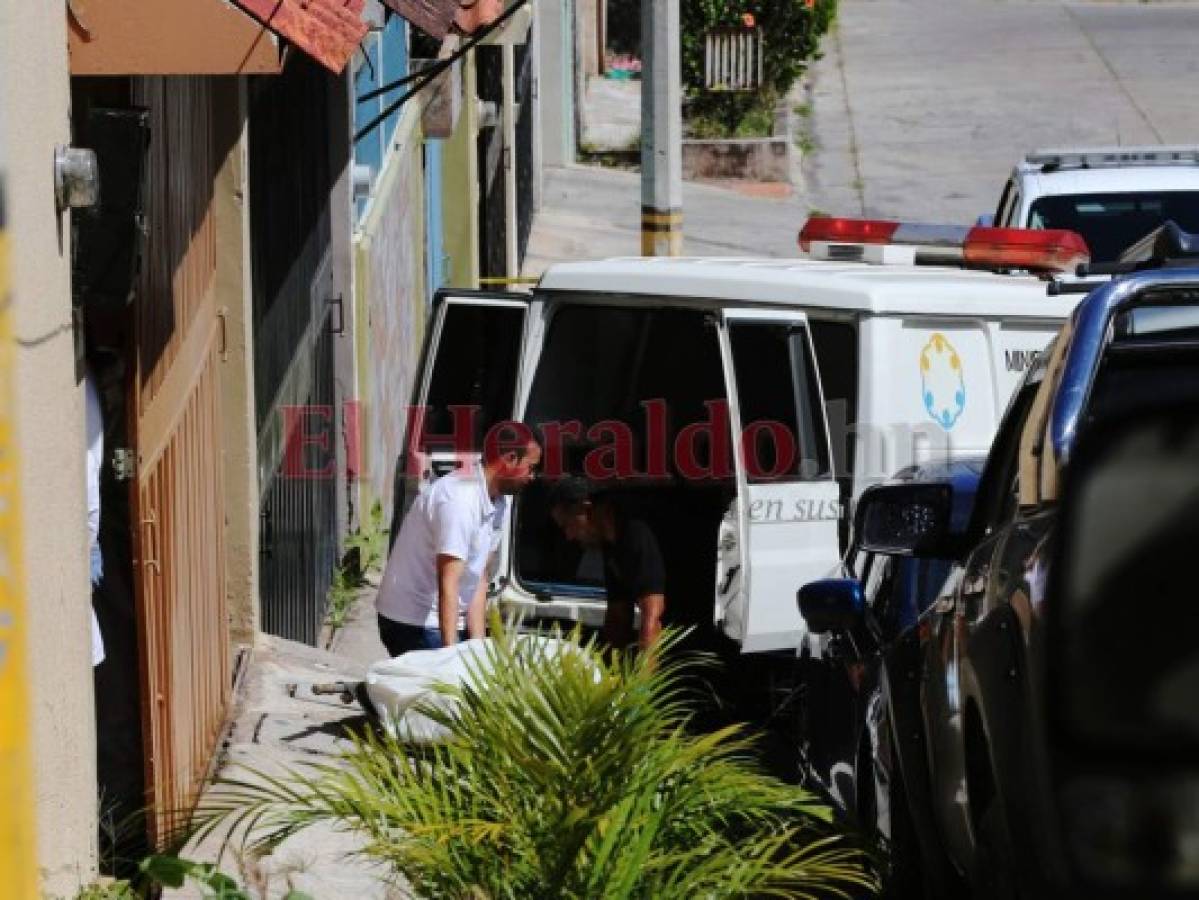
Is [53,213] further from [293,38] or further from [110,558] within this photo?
[110,558]

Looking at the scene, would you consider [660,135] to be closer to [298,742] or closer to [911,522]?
[298,742]

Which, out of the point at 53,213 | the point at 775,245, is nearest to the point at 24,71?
the point at 53,213

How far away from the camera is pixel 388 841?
5422 millimetres

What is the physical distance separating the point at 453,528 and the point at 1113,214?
6.15 m

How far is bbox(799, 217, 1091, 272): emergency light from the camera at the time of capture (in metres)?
11.3

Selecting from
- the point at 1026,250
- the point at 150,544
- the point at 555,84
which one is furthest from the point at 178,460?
the point at 555,84

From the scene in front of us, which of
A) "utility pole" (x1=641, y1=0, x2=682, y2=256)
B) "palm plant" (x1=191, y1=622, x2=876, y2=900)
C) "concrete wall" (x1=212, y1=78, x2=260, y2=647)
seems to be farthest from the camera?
"utility pole" (x1=641, y1=0, x2=682, y2=256)

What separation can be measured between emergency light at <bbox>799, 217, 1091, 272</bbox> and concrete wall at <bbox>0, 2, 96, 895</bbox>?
19.4 feet

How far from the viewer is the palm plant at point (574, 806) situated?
5352 millimetres

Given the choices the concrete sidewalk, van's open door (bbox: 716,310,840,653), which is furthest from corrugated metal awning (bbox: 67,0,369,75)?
the concrete sidewalk

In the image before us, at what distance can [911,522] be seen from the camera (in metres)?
6.29

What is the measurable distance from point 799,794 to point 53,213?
227cm

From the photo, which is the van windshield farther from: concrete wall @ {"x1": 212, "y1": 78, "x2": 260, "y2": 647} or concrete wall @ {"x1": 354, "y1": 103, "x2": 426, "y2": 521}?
concrete wall @ {"x1": 212, "y1": 78, "x2": 260, "y2": 647}

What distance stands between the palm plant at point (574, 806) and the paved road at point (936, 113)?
1673cm
